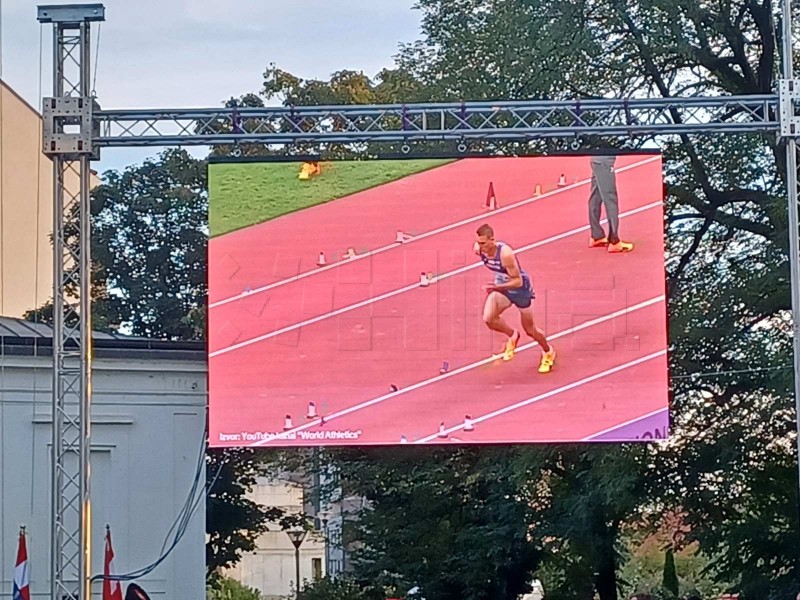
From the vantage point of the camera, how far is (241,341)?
38.2ft

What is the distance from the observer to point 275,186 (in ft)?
38.8

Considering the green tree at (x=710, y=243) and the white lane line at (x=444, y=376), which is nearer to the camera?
the white lane line at (x=444, y=376)

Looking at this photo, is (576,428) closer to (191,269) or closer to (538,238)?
(538,238)

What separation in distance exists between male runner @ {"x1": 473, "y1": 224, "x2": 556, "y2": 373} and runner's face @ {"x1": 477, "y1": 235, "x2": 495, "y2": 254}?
0.07 meters

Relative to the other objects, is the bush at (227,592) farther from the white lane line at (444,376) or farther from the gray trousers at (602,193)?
the gray trousers at (602,193)

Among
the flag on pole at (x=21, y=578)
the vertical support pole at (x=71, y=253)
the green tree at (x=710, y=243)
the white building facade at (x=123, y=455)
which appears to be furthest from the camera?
the green tree at (x=710, y=243)

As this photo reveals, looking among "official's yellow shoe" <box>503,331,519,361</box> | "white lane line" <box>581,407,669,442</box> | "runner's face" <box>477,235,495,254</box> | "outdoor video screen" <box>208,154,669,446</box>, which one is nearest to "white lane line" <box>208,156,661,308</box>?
"outdoor video screen" <box>208,154,669,446</box>

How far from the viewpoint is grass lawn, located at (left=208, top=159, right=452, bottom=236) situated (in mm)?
11805

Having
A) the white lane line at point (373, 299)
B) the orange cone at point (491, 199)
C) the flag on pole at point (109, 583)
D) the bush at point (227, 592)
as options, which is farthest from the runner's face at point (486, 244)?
the bush at point (227, 592)

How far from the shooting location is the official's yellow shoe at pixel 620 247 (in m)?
11.7

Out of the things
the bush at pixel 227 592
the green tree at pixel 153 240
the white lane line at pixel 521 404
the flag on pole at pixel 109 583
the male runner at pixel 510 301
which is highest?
the green tree at pixel 153 240

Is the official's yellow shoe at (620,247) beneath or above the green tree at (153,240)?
beneath

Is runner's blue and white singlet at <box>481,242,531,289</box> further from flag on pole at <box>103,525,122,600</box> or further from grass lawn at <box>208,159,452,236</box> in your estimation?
flag on pole at <box>103,525,122,600</box>

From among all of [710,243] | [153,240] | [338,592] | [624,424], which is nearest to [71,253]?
[624,424]
